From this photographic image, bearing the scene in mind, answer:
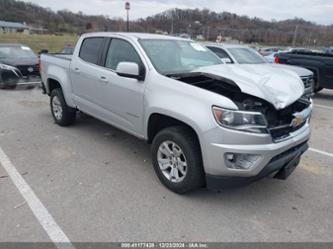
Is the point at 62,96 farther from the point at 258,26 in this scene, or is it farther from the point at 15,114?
the point at 258,26

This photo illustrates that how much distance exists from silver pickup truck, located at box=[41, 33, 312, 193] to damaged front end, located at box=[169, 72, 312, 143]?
11mm

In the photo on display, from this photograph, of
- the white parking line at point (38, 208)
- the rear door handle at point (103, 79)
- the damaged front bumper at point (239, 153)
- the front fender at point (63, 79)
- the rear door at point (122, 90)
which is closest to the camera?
the white parking line at point (38, 208)

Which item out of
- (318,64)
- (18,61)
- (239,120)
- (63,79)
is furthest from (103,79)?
(318,64)

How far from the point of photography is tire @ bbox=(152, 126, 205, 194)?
3076 mm

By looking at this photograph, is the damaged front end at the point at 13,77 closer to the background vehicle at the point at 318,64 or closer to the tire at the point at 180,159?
the tire at the point at 180,159

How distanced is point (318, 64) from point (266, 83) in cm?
720

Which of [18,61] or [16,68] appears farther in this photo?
[18,61]

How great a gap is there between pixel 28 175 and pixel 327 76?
8963 mm

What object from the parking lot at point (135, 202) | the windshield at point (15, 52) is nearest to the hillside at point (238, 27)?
the windshield at point (15, 52)

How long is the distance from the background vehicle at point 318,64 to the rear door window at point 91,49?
23.8 feet

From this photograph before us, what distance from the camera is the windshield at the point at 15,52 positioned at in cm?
1026

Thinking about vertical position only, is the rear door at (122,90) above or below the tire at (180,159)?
above

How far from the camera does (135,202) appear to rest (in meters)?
3.20

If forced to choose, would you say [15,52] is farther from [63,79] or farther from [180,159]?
[180,159]
